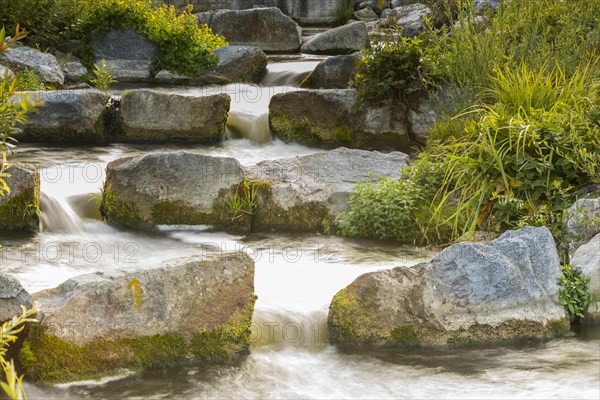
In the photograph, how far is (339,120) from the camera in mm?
11586

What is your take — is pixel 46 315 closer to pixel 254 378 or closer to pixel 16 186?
pixel 254 378

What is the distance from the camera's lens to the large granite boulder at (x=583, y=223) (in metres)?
6.75

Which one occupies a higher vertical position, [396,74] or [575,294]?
[396,74]

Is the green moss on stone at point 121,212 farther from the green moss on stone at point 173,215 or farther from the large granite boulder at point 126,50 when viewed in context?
the large granite boulder at point 126,50

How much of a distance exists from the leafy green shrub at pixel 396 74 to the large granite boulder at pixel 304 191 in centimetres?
254

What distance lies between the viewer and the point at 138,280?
5375 millimetres

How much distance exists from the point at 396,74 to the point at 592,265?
18.6ft

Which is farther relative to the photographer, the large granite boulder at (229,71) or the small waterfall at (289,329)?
the large granite boulder at (229,71)

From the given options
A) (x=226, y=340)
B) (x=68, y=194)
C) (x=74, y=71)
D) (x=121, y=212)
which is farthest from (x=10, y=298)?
(x=74, y=71)

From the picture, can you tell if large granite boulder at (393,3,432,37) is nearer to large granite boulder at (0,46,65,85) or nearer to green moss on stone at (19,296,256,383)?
large granite boulder at (0,46,65,85)

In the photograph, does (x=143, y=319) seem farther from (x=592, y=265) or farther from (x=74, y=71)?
(x=74, y=71)

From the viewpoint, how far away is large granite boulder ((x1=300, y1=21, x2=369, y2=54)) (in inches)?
711

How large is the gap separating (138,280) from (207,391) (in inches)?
34.2

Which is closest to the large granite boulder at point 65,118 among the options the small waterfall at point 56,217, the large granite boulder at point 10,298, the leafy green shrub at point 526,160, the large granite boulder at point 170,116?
the large granite boulder at point 170,116
